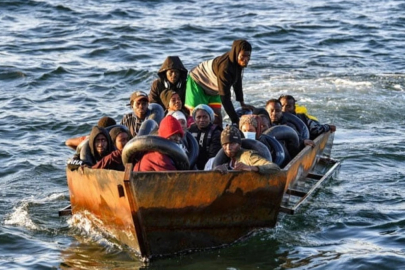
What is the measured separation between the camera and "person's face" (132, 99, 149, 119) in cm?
1302

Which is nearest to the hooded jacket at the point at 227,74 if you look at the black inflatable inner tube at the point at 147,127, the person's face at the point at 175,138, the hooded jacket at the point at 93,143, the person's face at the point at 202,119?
the person's face at the point at 202,119

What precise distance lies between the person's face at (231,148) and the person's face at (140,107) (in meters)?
2.50

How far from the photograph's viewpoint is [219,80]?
517 inches

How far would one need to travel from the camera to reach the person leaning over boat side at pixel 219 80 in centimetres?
1287

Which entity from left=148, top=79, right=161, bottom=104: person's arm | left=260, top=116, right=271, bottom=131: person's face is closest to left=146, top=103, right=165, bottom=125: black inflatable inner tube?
left=148, top=79, right=161, bottom=104: person's arm

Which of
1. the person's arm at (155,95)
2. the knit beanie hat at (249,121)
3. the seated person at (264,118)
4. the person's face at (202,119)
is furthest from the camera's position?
the person's arm at (155,95)

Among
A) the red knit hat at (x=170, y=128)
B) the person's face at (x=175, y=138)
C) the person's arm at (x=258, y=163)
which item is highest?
the red knit hat at (x=170, y=128)

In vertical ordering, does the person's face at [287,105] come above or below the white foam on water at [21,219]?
above

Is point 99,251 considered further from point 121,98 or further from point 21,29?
point 21,29

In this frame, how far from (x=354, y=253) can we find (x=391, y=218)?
1.56 metres

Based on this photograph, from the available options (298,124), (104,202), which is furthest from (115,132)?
(298,124)

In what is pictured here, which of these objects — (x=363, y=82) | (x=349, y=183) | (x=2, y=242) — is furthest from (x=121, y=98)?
(x=2, y=242)

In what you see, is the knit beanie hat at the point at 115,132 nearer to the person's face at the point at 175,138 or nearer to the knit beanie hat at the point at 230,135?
the person's face at the point at 175,138

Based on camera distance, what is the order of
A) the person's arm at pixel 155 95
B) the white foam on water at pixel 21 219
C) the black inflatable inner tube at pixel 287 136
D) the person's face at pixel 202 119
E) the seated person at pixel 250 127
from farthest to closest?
the person's arm at pixel 155 95, the black inflatable inner tube at pixel 287 136, the white foam on water at pixel 21 219, the person's face at pixel 202 119, the seated person at pixel 250 127
